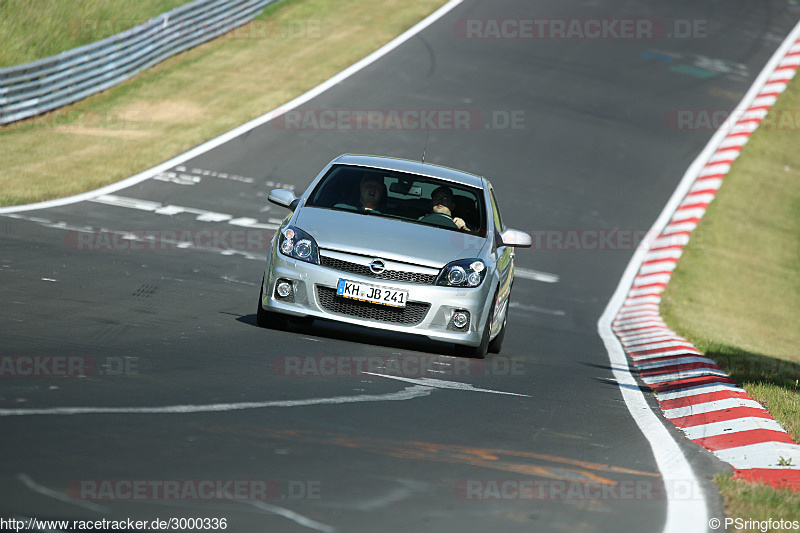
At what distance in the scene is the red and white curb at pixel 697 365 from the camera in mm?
7539

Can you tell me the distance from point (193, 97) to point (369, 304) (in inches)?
650

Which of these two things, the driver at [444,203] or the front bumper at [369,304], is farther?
the driver at [444,203]

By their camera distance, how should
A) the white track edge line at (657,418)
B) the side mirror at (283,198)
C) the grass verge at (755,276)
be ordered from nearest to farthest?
the white track edge line at (657,418)
the side mirror at (283,198)
the grass verge at (755,276)

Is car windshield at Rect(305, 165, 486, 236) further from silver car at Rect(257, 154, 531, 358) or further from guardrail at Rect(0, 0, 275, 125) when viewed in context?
guardrail at Rect(0, 0, 275, 125)

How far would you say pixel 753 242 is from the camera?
72.4 feet

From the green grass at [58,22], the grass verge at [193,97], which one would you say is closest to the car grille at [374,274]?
the grass verge at [193,97]

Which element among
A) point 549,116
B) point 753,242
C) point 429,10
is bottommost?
point 753,242

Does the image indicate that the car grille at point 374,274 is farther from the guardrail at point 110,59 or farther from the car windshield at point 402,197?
the guardrail at point 110,59

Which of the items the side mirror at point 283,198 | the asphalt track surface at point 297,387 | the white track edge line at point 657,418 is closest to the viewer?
the asphalt track surface at point 297,387

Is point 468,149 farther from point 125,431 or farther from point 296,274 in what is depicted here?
point 125,431

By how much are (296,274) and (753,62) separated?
25.7 m

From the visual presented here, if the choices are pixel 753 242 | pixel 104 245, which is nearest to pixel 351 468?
pixel 104 245

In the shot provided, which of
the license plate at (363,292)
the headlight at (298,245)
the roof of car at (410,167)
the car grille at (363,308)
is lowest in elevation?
the car grille at (363,308)

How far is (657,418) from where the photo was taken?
8547 millimetres
